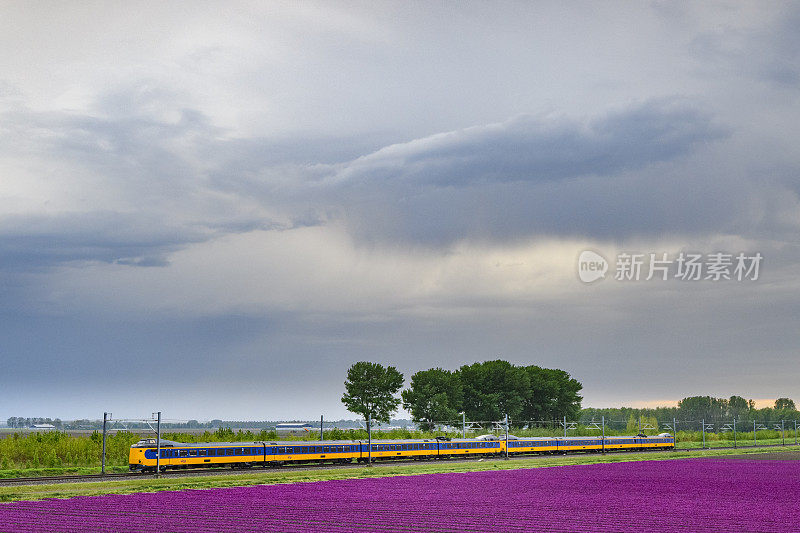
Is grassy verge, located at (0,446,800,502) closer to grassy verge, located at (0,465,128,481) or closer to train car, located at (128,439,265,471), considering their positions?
train car, located at (128,439,265,471)

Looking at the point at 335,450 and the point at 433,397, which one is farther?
the point at 433,397

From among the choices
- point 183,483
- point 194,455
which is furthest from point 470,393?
point 183,483

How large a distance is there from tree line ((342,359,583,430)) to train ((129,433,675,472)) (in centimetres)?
2652

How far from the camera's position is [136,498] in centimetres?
4416

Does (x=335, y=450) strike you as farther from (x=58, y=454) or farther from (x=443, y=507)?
(x=443, y=507)

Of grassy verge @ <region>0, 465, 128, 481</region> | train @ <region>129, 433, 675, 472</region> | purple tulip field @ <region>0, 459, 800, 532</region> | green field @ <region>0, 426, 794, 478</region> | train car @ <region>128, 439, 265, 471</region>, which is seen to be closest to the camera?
purple tulip field @ <region>0, 459, 800, 532</region>

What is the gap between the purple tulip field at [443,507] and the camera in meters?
33.0

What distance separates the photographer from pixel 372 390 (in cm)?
13912

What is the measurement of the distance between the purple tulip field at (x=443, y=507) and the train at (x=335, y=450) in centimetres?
1912

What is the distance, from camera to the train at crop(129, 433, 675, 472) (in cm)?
7019

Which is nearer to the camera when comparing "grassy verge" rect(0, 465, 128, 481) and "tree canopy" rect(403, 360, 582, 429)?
"grassy verge" rect(0, 465, 128, 481)

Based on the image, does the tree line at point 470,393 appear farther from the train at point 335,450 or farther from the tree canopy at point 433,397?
the train at point 335,450

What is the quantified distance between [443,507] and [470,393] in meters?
110

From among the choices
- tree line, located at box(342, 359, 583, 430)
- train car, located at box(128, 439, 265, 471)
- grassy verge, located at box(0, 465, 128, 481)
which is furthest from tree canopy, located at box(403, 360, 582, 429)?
grassy verge, located at box(0, 465, 128, 481)
